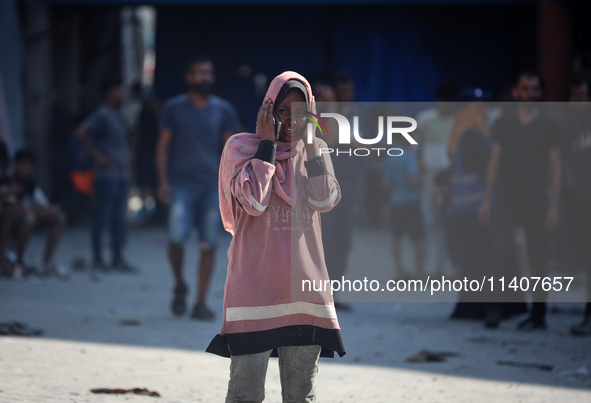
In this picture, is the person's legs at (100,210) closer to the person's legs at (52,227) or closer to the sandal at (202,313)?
the person's legs at (52,227)

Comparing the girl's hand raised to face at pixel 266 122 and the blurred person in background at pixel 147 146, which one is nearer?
the girl's hand raised to face at pixel 266 122

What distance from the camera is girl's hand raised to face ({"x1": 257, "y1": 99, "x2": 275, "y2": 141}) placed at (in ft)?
11.5

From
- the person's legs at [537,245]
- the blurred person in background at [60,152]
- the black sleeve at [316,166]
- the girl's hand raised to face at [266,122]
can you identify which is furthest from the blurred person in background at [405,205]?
the blurred person in background at [60,152]

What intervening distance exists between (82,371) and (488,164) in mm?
3821

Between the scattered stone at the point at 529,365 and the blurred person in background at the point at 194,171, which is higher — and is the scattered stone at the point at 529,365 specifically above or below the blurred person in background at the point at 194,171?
below

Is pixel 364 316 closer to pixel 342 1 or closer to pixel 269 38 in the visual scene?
pixel 342 1

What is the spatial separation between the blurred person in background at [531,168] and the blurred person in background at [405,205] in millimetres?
2241

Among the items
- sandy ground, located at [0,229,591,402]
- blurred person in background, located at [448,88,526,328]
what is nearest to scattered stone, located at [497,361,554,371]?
sandy ground, located at [0,229,591,402]

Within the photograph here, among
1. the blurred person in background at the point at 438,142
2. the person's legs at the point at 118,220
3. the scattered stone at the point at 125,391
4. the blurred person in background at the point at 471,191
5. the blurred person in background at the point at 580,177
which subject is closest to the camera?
the scattered stone at the point at 125,391

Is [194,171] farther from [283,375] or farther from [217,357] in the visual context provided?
[283,375]

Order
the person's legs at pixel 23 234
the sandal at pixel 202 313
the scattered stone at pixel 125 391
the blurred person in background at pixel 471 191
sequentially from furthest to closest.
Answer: the person's legs at pixel 23 234
the blurred person in background at pixel 471 191
the sandal at pixel 202 313
the scattered stone at pixel 125 391

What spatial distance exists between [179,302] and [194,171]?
1.09m

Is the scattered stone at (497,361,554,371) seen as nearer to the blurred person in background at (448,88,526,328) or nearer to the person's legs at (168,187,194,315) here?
the blurred person in background at (448,88,526,328)

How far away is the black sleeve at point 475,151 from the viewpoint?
7504mm
